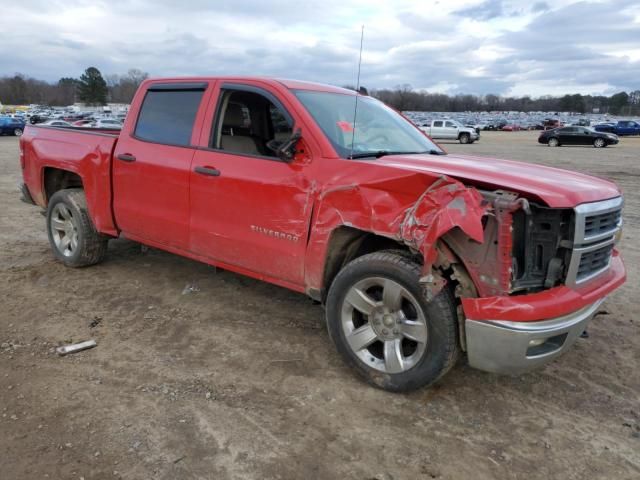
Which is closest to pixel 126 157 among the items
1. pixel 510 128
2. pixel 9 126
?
pixel 9 126

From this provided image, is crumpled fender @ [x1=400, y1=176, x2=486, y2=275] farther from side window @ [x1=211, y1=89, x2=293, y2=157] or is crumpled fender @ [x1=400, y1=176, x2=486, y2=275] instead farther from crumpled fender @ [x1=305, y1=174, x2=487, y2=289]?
side window @ [x1=211, y1=89, x2=293, y2=157]

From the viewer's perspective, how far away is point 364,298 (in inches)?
133

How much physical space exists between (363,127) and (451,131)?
35593mm

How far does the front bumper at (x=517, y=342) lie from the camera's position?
9.39 feet

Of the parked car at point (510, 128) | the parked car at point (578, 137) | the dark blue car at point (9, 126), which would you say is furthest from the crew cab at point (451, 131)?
the parked car at point (510, 128)

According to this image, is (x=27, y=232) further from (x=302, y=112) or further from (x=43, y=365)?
(x=302, y=112)

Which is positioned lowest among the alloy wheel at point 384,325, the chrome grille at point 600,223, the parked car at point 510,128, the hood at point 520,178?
the alloy wheel at point 384,325

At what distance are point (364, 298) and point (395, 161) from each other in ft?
3.22

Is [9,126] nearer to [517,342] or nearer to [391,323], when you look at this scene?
[391,323]

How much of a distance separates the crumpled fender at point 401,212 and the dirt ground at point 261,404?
87 cm

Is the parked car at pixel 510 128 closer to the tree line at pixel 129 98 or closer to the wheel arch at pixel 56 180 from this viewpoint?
the tree line at pixel 129 98

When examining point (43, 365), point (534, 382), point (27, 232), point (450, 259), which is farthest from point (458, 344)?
point (27, 232)

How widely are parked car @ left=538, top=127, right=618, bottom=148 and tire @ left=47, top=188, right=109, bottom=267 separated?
35435 mm

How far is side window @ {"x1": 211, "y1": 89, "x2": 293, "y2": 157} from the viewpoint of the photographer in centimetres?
417
